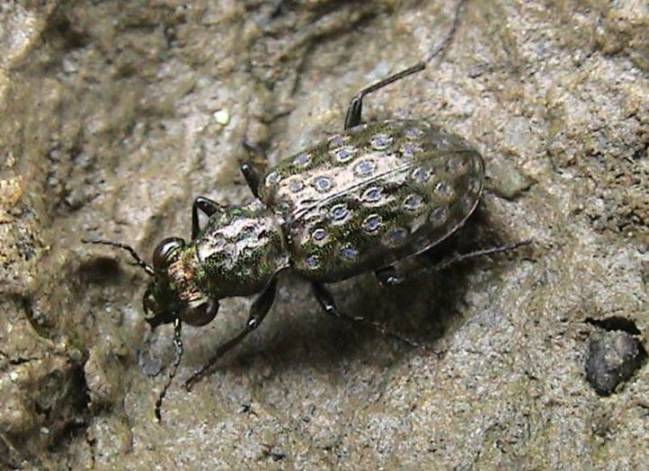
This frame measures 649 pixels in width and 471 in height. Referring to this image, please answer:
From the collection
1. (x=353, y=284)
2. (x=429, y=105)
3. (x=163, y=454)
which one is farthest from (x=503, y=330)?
(x=163, y=454)

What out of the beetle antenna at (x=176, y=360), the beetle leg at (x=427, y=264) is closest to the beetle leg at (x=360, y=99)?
the beetle leg at (x=427, y=264)

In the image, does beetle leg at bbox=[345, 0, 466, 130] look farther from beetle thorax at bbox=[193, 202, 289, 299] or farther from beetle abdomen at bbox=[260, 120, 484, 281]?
beetle thorax at bbox=[193, 202, 289, 299]

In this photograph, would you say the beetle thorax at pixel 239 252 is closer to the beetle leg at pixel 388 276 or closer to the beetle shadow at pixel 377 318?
the beetle shadow at pixel 377 318

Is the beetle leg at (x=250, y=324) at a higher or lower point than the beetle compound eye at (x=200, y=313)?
lower

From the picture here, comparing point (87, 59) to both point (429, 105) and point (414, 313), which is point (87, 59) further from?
point (414, 313)

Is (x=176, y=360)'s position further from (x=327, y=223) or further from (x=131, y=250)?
(x=327, y=223)

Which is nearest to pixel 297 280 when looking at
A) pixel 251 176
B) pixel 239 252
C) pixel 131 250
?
pixel 239 252
